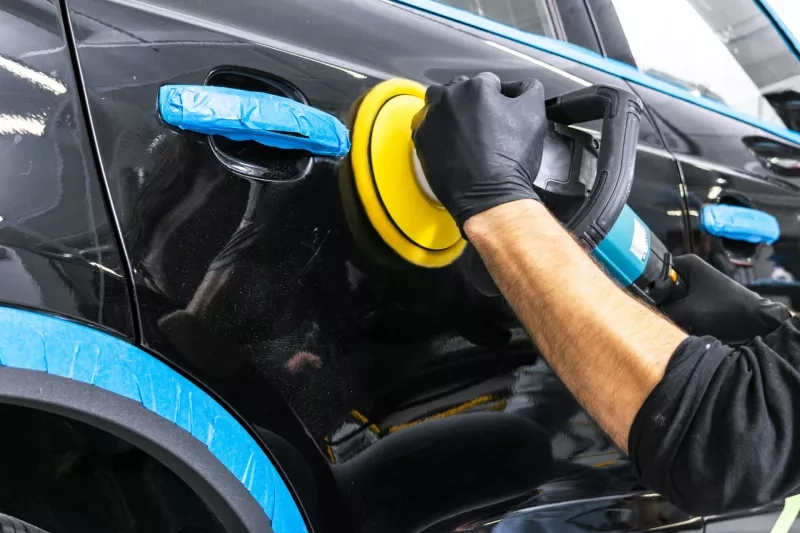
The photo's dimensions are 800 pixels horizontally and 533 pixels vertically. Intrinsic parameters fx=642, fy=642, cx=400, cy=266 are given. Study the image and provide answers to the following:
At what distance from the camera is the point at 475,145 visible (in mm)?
865

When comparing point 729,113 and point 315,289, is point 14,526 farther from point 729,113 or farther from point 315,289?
point 729,113

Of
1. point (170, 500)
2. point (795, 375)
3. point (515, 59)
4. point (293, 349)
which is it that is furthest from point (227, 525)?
point (515, 59)

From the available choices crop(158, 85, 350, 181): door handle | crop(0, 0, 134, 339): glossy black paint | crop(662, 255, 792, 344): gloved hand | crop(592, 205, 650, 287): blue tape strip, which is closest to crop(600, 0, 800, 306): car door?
crop(662, 255, 792, 344): gloved hand

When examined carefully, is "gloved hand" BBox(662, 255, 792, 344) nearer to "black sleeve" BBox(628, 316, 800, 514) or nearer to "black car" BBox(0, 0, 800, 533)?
"black car" BBox(0, 0, 800, 533)

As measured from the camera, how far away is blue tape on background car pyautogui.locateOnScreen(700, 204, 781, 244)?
1328 mm

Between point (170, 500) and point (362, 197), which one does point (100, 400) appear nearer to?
point (170, 500)

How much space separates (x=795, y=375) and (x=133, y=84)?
778 millimetres

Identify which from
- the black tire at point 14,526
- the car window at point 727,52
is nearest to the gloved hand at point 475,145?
the black tire at point 14,526

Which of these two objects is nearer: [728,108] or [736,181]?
[736,181]

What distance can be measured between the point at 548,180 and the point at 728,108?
875 millimetres

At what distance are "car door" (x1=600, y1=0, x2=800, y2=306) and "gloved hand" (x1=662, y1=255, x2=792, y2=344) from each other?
140mm

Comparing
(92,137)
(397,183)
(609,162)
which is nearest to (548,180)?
(609,162)

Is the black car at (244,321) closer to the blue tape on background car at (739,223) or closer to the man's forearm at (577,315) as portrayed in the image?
the man's forearm at (577,315)

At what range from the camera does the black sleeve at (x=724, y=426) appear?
68cm
